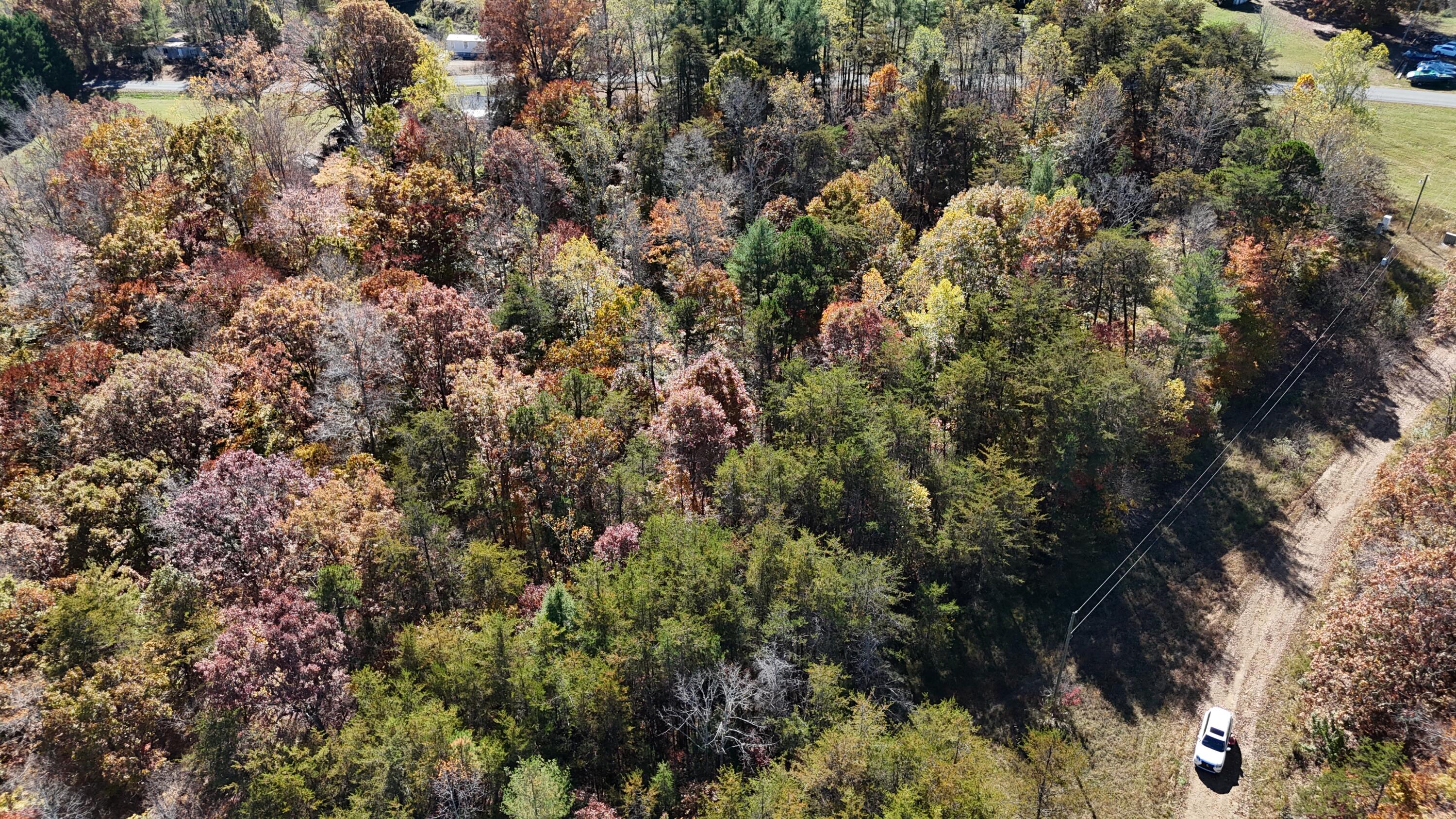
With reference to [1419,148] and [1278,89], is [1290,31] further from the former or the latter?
[1419,148]

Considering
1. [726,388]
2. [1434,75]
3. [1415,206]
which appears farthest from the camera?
[1434,75]

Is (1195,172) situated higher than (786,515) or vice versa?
(1195,172)

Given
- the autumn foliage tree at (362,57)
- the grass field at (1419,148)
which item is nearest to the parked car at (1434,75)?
the grass field at (1419,148)

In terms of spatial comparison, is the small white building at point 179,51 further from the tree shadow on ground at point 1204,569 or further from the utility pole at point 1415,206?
the utility pole at point 1415,206

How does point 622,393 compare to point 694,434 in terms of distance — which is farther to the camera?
point 622,393

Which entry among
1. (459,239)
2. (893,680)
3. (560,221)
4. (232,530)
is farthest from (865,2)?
(232,530)

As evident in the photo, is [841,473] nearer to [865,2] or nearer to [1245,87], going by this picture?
[1245,87]

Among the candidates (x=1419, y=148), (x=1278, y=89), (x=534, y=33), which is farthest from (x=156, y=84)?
(x=1419, y=148)
